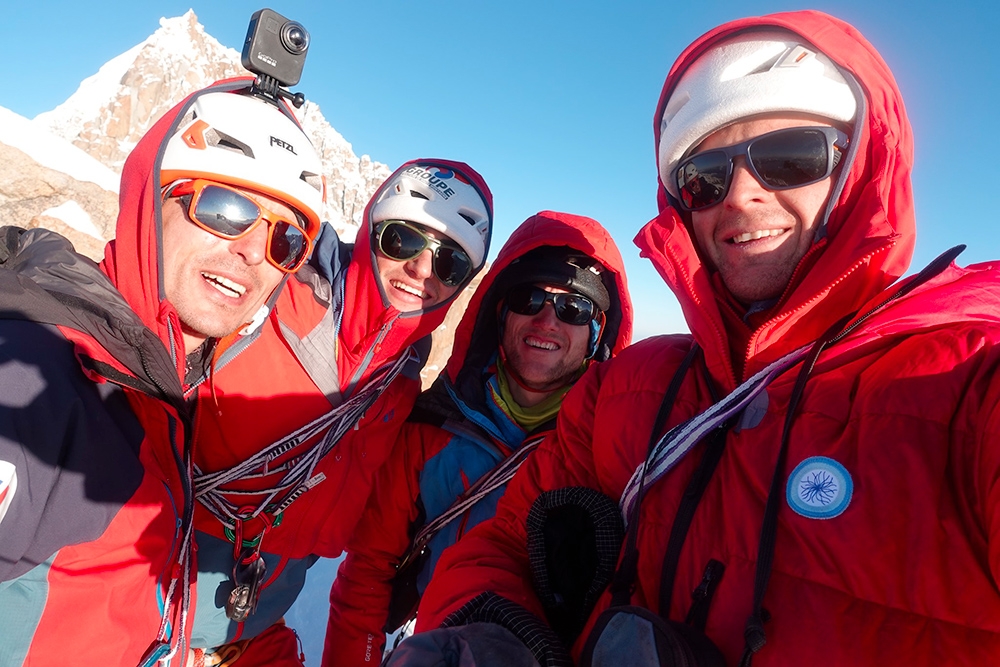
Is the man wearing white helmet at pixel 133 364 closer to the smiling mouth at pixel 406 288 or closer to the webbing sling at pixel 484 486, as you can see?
the smiling mouth at pixel 406 288

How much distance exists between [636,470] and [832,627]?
0.63m

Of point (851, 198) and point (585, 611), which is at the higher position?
point (851, 198)

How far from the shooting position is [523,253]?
11.5ft

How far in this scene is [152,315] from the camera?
2.19 metres

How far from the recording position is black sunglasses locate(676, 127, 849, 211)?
171 cm

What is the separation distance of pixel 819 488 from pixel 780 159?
3.85ft

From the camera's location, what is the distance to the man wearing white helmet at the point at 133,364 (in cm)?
150

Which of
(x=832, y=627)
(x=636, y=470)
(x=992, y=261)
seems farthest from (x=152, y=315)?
(x=992, y=261)

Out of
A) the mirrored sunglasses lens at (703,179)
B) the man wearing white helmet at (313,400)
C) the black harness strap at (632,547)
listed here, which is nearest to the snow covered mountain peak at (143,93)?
the man wearing white helmet at (313,400)

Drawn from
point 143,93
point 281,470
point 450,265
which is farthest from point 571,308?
point 143,93

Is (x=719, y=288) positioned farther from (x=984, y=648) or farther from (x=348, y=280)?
(x=348, y=280)

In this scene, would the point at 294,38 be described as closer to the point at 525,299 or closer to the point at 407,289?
the point at 407,289

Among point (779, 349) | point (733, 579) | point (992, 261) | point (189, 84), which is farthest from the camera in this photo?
point (189, 84)

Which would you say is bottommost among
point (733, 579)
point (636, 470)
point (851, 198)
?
point (733, 579)
